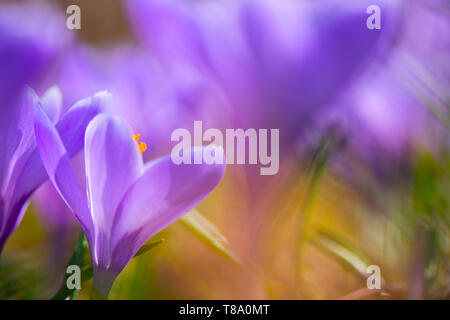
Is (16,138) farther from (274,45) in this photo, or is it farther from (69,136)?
(274,45)

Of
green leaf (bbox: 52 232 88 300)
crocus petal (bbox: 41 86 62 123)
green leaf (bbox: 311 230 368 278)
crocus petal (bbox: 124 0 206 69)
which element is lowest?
green leaf (bbox: 52 232 88 300)

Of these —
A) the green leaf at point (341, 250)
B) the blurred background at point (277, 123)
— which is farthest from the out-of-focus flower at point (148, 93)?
the green leaf at point (341, 250)

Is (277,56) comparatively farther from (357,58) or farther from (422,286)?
(422,286)

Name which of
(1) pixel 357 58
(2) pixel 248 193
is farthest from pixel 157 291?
(1) pixel 357 58

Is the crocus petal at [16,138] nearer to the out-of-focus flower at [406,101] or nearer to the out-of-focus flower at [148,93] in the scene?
the out-of-focus flower at [148,93]

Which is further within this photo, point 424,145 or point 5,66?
point 424,145

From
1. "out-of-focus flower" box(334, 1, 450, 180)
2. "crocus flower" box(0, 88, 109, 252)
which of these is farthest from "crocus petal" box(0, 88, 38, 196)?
"out-of-focus flower" box(334, 1, 450, 180)

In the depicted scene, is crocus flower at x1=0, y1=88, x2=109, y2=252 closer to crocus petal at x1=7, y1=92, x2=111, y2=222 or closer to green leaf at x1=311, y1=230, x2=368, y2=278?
crocus petal at x1=7, y1=92, x2=111, y2=222
